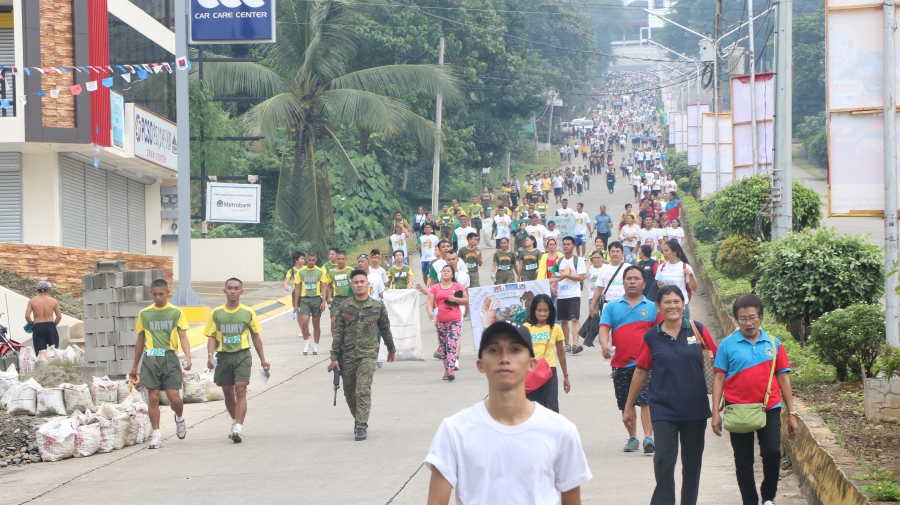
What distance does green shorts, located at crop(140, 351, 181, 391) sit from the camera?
11.2 metres

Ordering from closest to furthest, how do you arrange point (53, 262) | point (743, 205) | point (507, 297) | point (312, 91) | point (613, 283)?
point (613, 283)
point (507, 297)
point (743, 205)
point (53, 262)
point (312, 91)

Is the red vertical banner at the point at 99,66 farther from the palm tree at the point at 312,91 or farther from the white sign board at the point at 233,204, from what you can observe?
the palm tree at the point at 312,91

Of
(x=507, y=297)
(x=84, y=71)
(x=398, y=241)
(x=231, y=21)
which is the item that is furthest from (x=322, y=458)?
(x=84, y=71)

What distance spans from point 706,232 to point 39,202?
16.9 metres

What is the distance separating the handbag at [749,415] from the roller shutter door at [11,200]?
19556 mm

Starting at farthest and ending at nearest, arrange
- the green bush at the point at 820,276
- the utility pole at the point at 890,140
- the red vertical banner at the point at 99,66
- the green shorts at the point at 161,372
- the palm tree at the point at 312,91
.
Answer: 1. the palm tree at the point at 312,91
2. the red vertical banner at the point at 99,66
3. the green bush at the point at 820,276
4. the green shorts at the point at 161,372
5. the utility pole at the point at 890,140

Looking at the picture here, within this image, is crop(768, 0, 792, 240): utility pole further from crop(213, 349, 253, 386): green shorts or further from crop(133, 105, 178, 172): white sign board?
crop(133, 105, 178, 172): white sign board

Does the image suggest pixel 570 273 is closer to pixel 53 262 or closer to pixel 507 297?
pixel 507 297

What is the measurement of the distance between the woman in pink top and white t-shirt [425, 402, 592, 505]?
35.5ft

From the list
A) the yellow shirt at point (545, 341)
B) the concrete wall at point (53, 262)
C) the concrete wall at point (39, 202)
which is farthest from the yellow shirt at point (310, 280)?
the yellow shirt at point (545, 341)

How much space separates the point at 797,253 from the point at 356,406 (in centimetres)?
517

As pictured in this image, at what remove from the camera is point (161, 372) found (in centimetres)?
1130

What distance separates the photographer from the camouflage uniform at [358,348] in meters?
11.0

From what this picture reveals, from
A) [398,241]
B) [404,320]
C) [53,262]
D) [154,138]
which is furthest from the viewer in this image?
[154,138]
